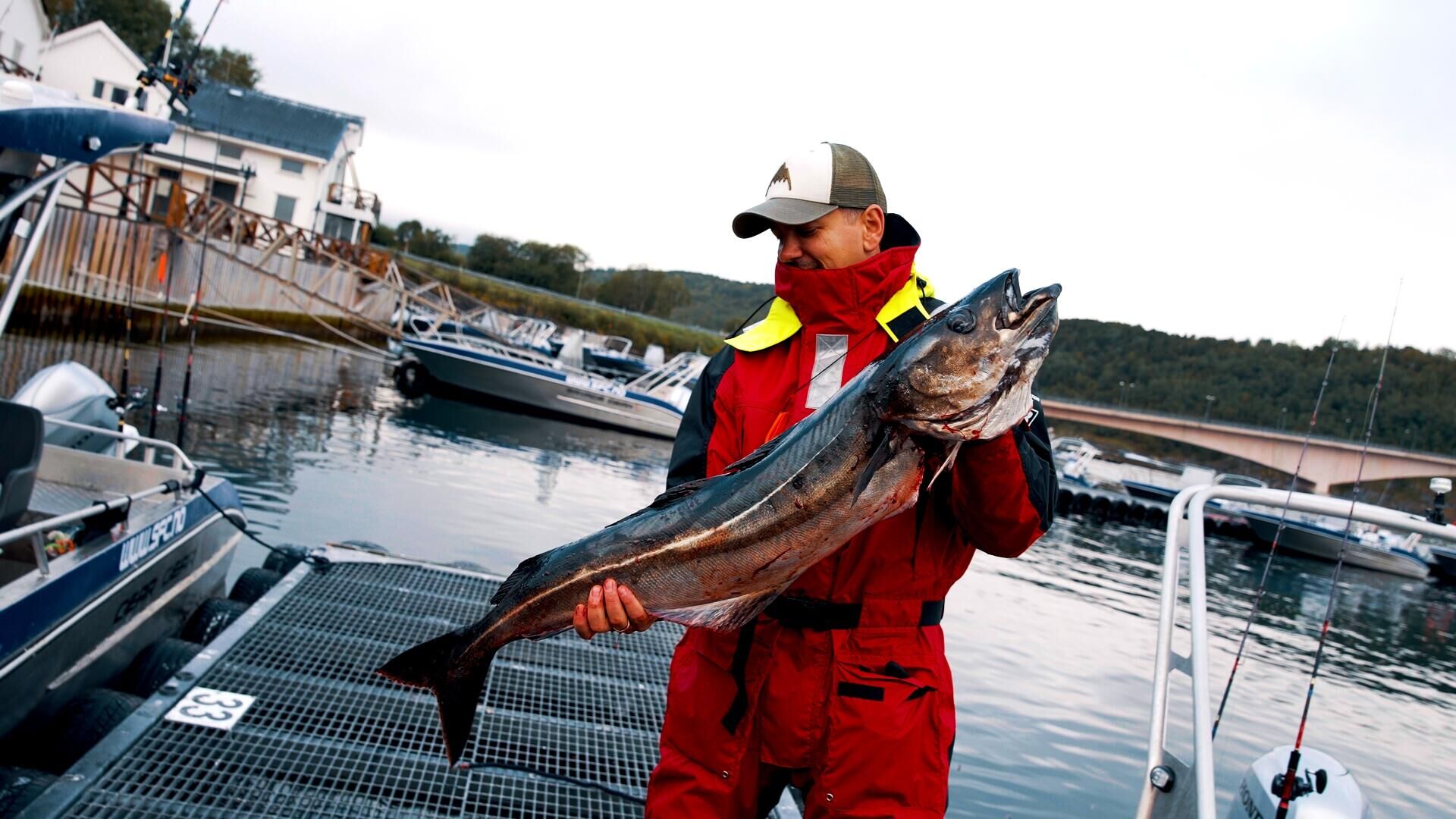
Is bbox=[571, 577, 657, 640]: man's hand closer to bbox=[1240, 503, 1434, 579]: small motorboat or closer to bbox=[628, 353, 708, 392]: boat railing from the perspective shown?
bbox=[628, 353, 708, 392]: boat railing

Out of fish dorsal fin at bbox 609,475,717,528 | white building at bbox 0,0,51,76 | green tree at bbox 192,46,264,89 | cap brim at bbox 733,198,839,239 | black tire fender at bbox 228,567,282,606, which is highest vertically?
green tree at bbox 192,46,264,89

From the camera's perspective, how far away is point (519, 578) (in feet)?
10.7

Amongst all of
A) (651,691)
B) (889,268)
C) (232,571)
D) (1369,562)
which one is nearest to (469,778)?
(651,691)

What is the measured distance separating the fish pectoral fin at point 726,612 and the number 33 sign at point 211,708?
3.57 metres

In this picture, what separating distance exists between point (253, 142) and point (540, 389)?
32695 millimetres

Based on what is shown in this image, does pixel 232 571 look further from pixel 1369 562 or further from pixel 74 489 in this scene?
pixel 1369 562

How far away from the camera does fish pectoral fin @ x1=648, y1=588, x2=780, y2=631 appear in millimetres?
2848

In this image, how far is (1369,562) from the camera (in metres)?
39.8

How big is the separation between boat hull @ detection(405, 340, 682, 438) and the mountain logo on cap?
30999mm

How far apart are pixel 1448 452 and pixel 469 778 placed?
51829 mm

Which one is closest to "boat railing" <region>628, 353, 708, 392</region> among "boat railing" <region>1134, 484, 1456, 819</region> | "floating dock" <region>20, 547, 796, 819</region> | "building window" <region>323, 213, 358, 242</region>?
"floating dock" <region>20, 547, 796, 819</region>

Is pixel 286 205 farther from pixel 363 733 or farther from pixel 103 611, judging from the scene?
pixel 363 733

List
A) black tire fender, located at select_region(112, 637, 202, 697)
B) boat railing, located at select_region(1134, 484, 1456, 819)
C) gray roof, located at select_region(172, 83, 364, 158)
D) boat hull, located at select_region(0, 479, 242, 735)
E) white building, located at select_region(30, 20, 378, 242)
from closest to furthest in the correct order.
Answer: boat railing, located at select_region(1134, 484, 1456, 819), boat hull, located at select_region(0, 479, 242, 735), black tire fender, located at select_region(112, 637, 202, 697), white building, located at select_region(30, 20, 378, 242), gray roof, located at select_region(172, 83, 364, 158)

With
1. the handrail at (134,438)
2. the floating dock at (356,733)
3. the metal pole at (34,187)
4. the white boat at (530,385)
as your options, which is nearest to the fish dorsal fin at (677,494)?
the floating dock at (356,733)
